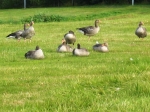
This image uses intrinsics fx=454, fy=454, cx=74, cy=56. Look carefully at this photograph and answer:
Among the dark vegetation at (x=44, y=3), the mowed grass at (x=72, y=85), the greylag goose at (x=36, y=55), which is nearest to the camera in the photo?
the mowed grass at (x=72, y=85)

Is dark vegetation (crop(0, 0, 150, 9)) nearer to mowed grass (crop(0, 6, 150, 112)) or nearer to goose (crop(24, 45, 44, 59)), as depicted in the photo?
goose (crop(24, 45, 44, 59))

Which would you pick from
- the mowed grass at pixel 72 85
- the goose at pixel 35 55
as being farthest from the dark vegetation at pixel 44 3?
the mowed grass at pixel 72 85

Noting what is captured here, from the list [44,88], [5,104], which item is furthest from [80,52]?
[5,104]

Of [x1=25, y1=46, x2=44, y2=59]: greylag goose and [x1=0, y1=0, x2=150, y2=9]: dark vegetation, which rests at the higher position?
[x1=25, y1=46, x2=44, y2=59]: greylag goose

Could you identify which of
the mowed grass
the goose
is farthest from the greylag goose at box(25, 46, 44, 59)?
the mowed grass

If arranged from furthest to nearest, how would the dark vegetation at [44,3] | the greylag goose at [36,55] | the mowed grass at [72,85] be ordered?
the dark vegetation at [44,3], the greylag goose at [36,55], the mowed grass at [72,85]

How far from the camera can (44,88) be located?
790cm

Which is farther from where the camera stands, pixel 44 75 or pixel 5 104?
pixel 44 75

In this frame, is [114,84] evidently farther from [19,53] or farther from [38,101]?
[19,53]

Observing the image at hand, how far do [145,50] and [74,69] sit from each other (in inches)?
190

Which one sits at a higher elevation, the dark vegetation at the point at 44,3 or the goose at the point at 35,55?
the goose at the point at 35,55

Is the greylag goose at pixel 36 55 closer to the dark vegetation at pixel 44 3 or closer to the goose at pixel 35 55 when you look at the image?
the goose at pixel 35 55

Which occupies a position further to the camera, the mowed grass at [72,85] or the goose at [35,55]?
the goose at [35,55]

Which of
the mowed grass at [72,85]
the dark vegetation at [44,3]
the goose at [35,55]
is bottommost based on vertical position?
the dark vegetation at [44,3]
